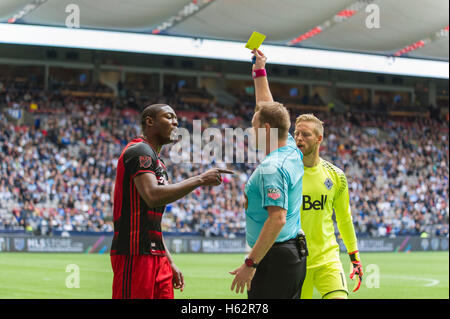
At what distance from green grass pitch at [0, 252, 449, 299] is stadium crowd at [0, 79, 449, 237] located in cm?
333

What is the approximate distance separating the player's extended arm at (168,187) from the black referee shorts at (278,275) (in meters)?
0.67

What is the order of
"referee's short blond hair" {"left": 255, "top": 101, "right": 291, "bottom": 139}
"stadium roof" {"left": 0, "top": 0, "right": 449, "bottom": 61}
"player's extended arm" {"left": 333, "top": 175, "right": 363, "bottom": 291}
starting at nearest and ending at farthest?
"referee's short blond hair" {"left": 255, "top": 101, "right": 291, "bottom": 139} < "player's extended arm" {"left": 333, "top": 175, "right": 363, "bottom": 291} < "stadium roof" {"left": 0, "top": 0, "right": 449, "bottom": 61}

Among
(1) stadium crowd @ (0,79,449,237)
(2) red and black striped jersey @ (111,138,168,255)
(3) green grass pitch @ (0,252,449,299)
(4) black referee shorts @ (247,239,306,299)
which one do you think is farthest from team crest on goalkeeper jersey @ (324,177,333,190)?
(1) stadium crowd @ (0,79,449,237)

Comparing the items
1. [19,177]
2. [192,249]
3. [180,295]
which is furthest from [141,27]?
[180,295]

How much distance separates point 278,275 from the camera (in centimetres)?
473

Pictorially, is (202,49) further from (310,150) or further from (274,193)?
(274,193)

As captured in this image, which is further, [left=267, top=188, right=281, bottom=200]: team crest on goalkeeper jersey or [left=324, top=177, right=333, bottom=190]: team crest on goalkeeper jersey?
[left=324, top=177, right=333, bottom=190]: team crest on goalkeeper jersey

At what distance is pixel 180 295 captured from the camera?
1348 cm

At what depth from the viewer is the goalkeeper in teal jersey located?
6500 mm

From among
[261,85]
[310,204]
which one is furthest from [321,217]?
[261,85]

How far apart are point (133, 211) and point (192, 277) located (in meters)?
12.6

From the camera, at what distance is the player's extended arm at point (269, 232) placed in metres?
4.47

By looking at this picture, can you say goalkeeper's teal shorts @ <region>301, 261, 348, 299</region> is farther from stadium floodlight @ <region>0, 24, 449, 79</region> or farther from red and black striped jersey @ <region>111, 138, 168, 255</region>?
stadium floodlight @ <region>0, 24, 449, 79</region>

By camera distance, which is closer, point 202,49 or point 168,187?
point 168,187
